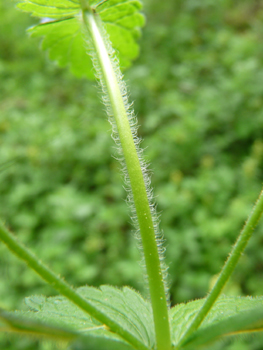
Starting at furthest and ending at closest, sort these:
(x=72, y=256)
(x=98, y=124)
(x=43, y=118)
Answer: (x=43, y=118) → (x=98, y=124) → (x=72, y=256)

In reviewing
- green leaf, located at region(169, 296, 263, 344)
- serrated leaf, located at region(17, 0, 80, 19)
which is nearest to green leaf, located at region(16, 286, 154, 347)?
green leaf, located at region(169, 296, 263, 344)

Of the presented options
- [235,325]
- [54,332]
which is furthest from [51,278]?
[235,325]

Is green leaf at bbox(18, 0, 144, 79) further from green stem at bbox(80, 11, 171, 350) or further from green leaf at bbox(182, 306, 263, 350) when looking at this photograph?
green leaf at bbox(182, 306, 263, 350)

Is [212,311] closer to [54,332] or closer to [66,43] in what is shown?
[54,332]

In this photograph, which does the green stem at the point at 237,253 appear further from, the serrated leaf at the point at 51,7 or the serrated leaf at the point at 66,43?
the serrated leaf at the point at 51,7

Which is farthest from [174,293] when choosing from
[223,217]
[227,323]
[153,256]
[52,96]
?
[52,96]

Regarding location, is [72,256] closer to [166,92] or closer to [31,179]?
[31,179]

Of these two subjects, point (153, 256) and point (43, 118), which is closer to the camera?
point (153, 256)
